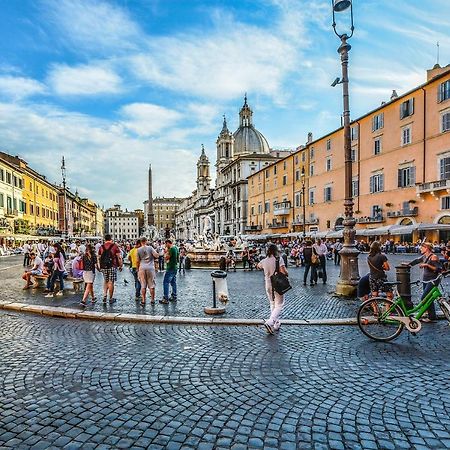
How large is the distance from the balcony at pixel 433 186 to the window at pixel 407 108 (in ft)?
21.4

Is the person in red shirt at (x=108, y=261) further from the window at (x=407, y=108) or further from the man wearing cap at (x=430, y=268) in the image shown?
the window at (x=407, y=108)

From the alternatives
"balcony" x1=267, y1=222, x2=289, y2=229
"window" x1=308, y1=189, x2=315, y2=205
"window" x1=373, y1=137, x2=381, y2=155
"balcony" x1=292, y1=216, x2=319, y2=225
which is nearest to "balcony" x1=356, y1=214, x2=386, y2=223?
"window" x1=373, y1=137, x2=381, y2=155

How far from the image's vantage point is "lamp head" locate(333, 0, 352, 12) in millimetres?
9258

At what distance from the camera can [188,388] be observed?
4.36 meters

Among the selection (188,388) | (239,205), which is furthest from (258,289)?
(239,205)

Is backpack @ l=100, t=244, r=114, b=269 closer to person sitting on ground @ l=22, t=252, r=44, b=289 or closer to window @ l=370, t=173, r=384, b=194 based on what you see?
person sitting on ground @ l=22, t=252, r=44, b=289

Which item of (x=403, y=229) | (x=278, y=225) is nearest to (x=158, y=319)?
(x=403, y=229)

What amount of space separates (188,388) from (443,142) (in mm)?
30403

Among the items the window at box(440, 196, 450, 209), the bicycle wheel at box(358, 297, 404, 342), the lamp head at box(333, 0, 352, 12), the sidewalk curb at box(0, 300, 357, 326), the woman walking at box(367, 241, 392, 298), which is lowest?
the sidewalk curb at box(0, 300, 357, 326)

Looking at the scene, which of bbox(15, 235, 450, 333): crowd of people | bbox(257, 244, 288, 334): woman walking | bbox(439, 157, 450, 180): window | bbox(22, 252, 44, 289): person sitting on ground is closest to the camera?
bbox(257, 244, 288, 334): woman walking

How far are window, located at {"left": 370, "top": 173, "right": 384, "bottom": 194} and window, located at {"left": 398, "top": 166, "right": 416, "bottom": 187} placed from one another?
230 centimetres

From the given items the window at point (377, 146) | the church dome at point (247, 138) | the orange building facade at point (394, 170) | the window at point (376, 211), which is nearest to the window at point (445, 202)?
the orange building facade at point (394, 170)

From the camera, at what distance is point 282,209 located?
56562 millimetres

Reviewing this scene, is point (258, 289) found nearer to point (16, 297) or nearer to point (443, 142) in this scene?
point (16, 297)
